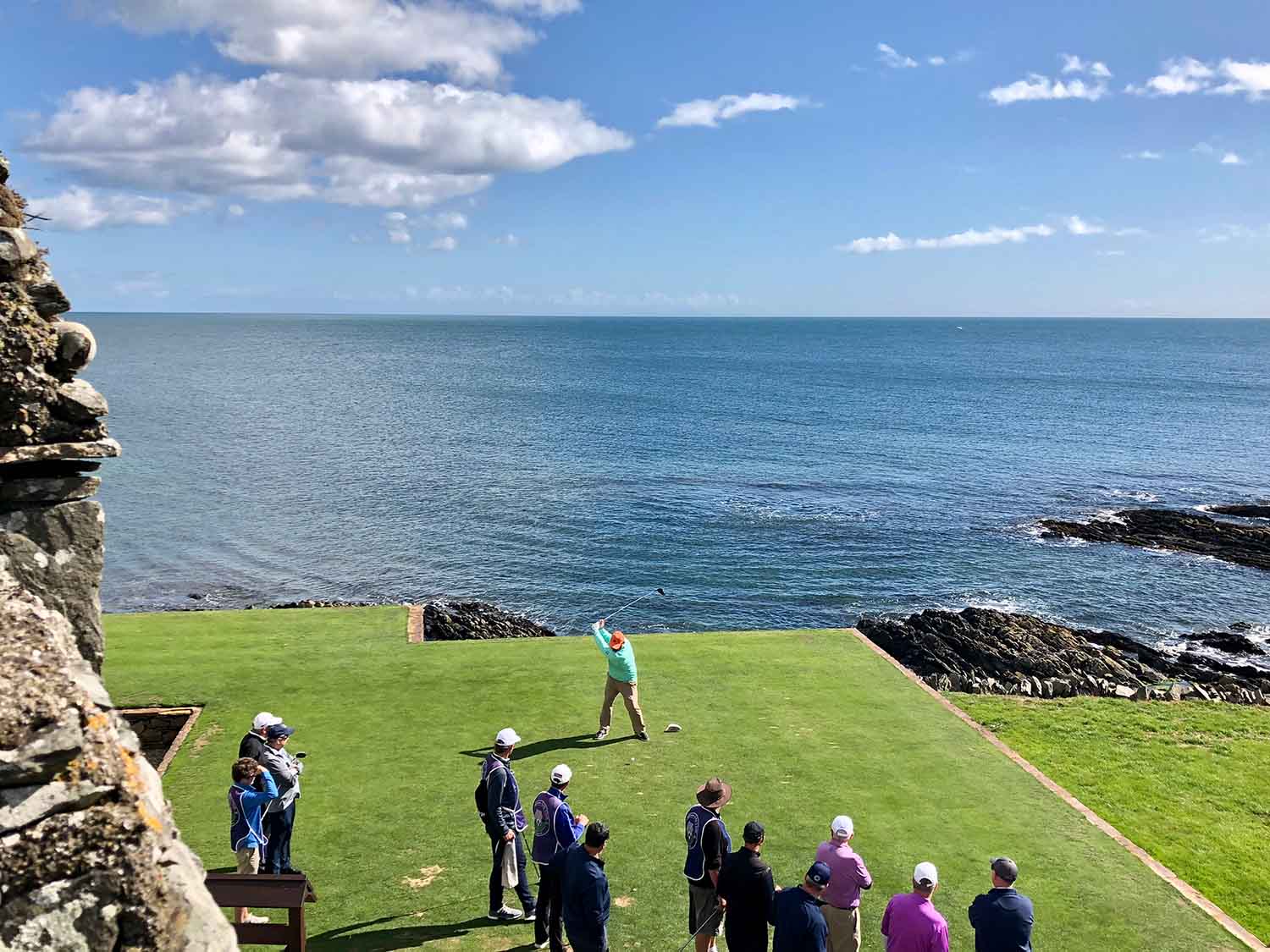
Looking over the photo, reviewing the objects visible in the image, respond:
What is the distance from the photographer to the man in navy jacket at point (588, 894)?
888cm

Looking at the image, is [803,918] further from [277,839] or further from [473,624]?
[473,624]

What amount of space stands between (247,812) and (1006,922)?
24.5 ft

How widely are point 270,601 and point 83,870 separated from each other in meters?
36.4

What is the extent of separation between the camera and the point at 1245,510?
51.4 metres

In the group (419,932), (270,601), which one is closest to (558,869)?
(419,932)

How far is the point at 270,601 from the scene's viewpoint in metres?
38.6

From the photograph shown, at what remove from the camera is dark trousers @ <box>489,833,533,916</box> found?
10.6 m

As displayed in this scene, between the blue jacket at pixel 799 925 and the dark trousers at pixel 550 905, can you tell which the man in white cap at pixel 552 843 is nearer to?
the dark trousers at pixel 550 905

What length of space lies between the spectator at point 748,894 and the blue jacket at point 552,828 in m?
1.61

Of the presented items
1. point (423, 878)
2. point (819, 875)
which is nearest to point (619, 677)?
point (423, 878)

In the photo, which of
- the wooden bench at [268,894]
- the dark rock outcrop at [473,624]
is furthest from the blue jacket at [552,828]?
the dark rock outcrop at [473,624]

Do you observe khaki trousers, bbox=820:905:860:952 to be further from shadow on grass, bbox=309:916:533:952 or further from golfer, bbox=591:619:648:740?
golfer, bbox=591:619:648:740

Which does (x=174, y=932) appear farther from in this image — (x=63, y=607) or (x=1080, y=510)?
(x=1080, y=510)

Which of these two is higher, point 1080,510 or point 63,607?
point 63,607
